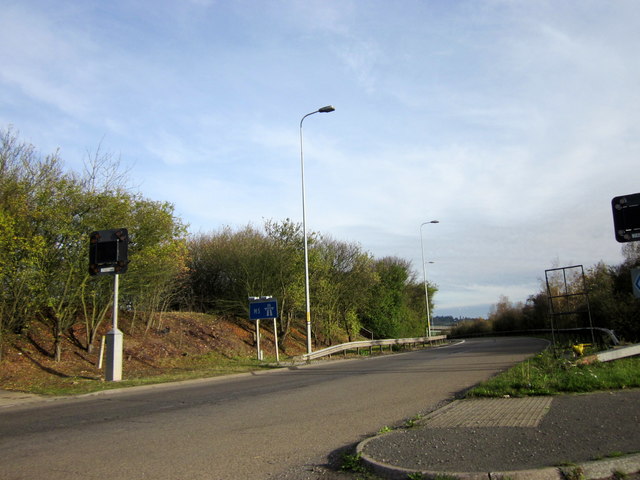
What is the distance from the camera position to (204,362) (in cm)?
2138

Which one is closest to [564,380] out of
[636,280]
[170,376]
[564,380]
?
[564,380]

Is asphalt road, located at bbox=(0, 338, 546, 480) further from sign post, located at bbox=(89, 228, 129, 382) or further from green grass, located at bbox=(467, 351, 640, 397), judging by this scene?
sign post, located at bbox=(89, 228, 129, 382)

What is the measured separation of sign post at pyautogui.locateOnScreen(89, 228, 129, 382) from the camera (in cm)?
1433

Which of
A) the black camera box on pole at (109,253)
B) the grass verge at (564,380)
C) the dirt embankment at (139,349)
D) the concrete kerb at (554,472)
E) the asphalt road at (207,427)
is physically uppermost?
the black camera box on pole at (109,253)

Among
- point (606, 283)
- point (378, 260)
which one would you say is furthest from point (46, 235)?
point (378, 260)

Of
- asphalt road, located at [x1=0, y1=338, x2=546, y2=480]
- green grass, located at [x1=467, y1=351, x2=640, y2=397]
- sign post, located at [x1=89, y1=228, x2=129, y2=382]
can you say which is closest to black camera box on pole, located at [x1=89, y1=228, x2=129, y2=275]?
sign post, located at [x1=89, y1=228, x2=129, y2=382]

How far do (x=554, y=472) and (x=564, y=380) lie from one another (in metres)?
5.93

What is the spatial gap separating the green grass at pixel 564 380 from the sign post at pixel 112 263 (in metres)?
Answer: 9.86

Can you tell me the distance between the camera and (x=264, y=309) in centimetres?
2108

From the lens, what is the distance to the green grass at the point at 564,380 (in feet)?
30.4

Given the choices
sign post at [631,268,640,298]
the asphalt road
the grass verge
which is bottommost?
the asphalt road

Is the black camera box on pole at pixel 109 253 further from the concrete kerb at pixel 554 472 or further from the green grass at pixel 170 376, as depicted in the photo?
the concrete kerb at pixel 554 472

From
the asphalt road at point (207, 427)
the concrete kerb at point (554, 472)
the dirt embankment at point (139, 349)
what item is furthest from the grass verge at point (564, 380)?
the dirt embankment at point (139, 349)

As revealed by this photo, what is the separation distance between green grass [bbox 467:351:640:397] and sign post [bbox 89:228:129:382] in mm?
9865
